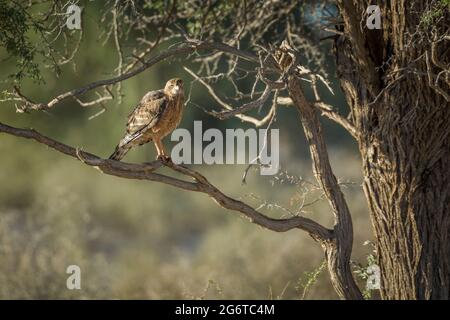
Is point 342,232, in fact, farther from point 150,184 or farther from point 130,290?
point 150,184

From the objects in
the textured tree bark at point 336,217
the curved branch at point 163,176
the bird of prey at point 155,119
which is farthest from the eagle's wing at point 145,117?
the textured tree bark at point 336,217

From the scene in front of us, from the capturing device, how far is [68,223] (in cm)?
1248

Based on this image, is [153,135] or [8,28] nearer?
[8,28]

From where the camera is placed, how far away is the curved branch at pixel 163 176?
611 centimetres

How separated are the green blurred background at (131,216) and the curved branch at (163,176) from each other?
502cm

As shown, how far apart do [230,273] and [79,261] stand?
2.58m

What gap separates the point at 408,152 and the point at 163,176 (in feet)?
5.37

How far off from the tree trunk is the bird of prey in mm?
1370

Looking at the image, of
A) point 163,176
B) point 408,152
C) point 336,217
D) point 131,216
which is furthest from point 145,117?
point 131,216

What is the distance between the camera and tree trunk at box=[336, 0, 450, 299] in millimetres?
6312

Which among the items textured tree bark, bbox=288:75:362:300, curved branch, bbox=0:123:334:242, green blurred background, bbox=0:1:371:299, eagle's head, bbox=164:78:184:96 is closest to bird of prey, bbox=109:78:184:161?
eagle's head, bbox=164:78:184:96

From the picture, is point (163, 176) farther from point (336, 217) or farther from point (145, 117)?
point (336, 217)

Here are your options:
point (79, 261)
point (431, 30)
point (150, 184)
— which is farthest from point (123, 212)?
Result: point (431, 30)

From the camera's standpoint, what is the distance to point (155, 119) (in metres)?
6.82
